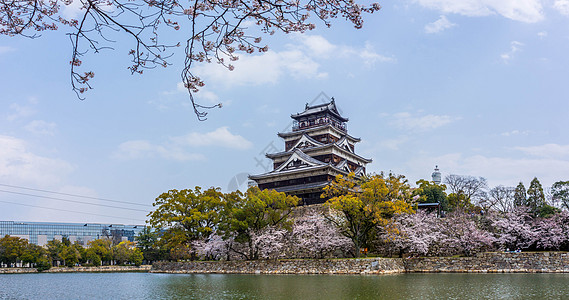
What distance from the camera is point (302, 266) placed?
2745 cm

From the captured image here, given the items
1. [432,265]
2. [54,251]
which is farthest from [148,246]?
[432,265]

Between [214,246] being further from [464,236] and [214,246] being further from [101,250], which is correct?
[101,250]

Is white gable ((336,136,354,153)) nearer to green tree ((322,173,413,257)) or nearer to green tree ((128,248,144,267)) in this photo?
green tree ((322,173,413,257))

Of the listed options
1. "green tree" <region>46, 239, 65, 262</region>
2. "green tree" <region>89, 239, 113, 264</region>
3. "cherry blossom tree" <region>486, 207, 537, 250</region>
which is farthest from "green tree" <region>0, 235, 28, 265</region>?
"cherry blossom tree" <region>486, 207, 537, 250</region>

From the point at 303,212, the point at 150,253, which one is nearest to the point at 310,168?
the point at 303,212

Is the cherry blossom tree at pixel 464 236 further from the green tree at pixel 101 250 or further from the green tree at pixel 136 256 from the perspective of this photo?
the green tree at pixel 101 250

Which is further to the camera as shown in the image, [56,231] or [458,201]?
[56,231]

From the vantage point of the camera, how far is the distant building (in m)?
92.1

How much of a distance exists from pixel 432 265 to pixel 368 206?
5668 millimetres

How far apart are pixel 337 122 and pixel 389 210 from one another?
19.4 meters

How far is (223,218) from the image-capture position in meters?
32.2

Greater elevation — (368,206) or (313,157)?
(313,157)

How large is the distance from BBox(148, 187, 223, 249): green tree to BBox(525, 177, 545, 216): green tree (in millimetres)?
23289

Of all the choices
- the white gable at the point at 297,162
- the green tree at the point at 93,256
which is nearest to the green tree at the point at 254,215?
the white gable at the point at 297,162
